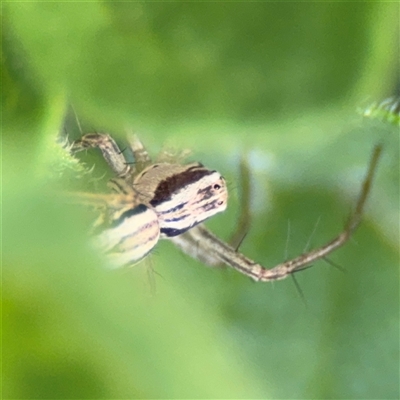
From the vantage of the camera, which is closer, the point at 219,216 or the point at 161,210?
the point at 161,210

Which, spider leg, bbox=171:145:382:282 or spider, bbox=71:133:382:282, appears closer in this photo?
spider, bbox=71:133:382:282

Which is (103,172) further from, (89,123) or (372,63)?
(372,63)

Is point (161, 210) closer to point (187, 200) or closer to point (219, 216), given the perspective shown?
point (187, 200)

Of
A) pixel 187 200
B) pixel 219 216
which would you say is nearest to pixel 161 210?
pixel 187 200

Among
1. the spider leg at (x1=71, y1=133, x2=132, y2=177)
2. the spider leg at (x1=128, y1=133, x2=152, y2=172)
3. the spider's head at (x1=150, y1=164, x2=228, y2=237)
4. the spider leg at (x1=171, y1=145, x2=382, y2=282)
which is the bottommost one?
the spider leg at (x1=171, y1=145, x2=382, y2=282)

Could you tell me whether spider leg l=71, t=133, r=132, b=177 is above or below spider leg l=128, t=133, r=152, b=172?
above
